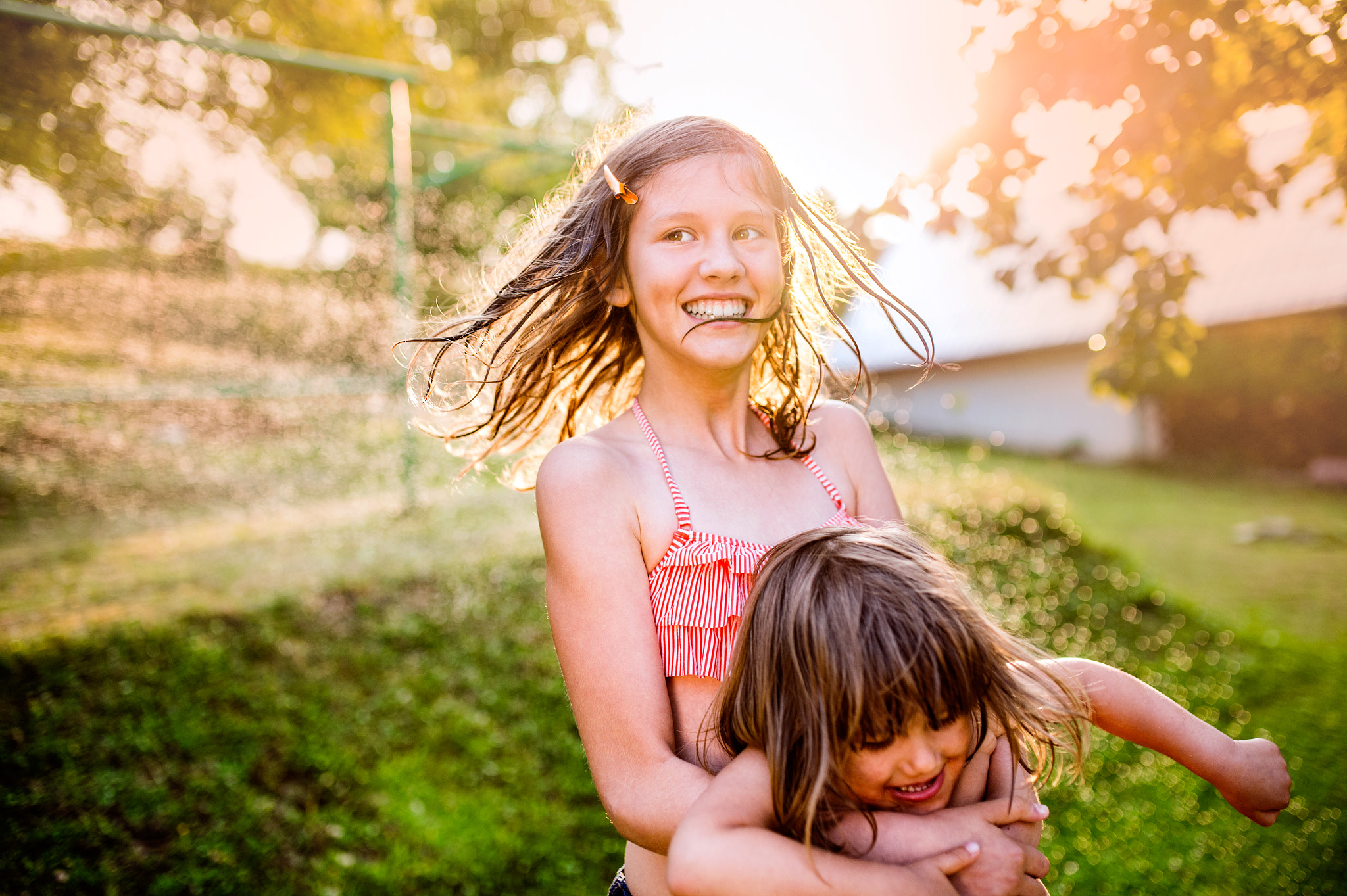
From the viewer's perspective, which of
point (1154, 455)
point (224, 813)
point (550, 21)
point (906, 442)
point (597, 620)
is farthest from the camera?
point (550, 21)

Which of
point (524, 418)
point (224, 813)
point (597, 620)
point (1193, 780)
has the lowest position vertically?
point (1193, 780)

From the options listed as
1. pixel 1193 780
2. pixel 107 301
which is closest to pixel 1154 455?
pixel 1193 780

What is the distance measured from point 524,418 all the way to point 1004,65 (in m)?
1.58

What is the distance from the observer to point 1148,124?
215 cm

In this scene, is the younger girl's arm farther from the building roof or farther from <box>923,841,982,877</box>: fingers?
the building roof

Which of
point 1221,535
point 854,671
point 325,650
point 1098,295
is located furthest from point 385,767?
point 1098,295

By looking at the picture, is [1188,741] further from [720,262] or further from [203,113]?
[203,113]

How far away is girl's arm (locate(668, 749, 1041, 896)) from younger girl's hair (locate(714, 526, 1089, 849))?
41mm

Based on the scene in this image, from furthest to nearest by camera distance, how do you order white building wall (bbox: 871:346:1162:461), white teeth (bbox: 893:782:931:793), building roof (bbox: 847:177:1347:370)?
white building wall (bbox: 871:346:1162:461), building roof (bbox: 847:177:1347:370), white teeth (bbox: 893:782:931:793)

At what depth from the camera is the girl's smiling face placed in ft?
5.04

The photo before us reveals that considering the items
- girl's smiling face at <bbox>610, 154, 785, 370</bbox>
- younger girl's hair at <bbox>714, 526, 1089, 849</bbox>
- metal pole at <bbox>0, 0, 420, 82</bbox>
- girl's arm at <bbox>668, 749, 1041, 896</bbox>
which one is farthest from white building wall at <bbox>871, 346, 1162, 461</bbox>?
girl's arm at <bbox>668, 749, 1041, 896</bbox>

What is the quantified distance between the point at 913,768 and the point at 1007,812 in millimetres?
159

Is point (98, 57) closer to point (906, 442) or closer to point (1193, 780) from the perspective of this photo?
point (1193, 780)

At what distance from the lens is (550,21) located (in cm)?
1723
